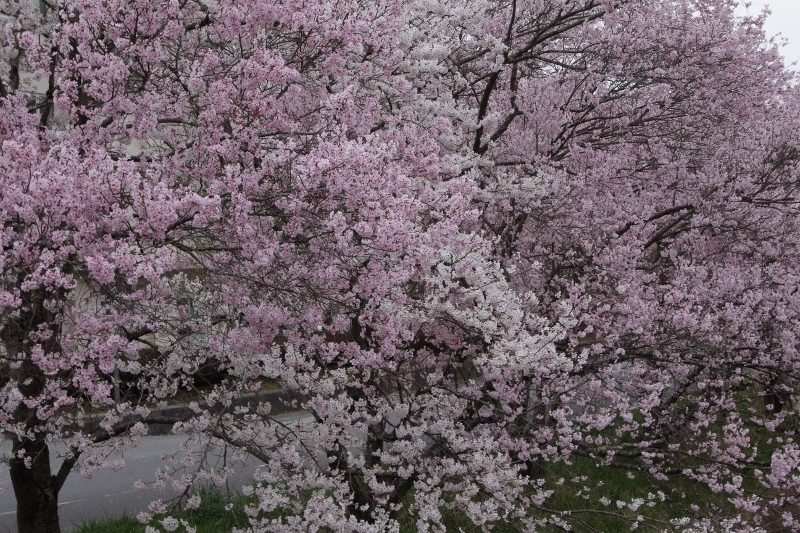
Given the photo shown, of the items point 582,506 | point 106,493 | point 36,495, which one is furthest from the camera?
point 106,493

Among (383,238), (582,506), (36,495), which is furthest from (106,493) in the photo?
(383,238)

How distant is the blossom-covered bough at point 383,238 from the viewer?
4.21 meters

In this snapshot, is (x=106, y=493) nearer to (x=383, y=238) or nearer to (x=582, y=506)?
(x=582, y=506)

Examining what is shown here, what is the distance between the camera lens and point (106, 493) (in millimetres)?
8859

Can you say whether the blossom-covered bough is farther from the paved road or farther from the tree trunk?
the paved road

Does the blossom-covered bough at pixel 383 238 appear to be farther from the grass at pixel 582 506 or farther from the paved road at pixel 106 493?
the paved road at pixel 106 493

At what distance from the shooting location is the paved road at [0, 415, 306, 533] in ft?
25.4

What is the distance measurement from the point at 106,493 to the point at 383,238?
253 inches

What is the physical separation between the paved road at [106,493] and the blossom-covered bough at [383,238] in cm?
192

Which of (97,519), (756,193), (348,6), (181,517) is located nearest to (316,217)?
(348,6)

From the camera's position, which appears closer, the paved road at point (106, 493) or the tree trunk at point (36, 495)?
the tree trunk at point (36, 495)

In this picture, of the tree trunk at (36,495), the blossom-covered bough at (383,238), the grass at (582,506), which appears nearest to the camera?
the blossom-covered bough at (383,238)

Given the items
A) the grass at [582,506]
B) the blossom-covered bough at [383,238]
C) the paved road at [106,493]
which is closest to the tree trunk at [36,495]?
the blossom-covered bough at [383,238]

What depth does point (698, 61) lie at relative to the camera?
316 inches
